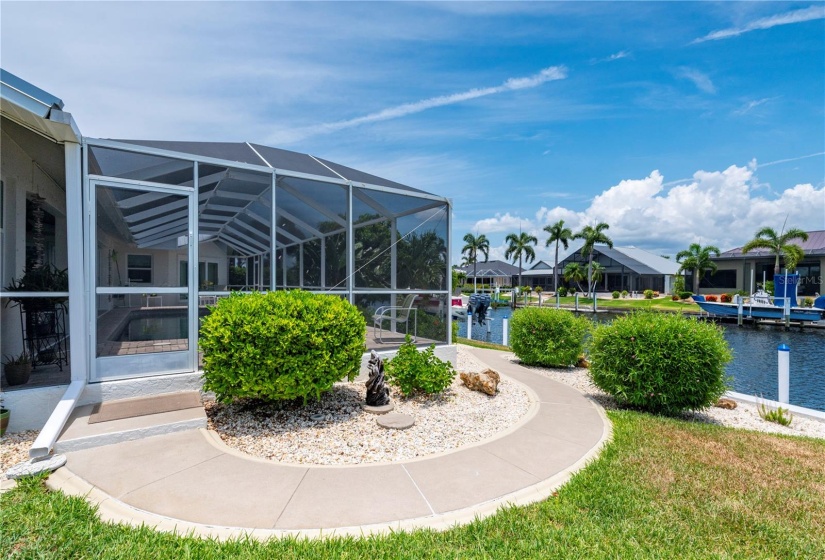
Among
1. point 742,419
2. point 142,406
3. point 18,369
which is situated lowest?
point 742,419

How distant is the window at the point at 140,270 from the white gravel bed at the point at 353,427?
1.75 m

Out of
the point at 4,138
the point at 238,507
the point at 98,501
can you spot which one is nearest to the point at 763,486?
the point at 238,507

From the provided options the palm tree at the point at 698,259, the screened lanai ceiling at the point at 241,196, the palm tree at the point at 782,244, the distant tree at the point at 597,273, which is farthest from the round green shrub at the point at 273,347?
the distant tree at the point at 597,273

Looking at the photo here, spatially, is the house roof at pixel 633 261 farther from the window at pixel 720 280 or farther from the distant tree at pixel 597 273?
the window at pixel 720 280

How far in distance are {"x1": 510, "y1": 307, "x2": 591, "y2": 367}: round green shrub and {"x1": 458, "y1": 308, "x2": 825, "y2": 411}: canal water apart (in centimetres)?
403

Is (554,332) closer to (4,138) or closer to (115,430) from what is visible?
(115,430)

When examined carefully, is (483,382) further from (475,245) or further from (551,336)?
(475,245)

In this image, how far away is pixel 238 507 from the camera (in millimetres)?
2811

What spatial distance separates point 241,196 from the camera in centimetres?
779

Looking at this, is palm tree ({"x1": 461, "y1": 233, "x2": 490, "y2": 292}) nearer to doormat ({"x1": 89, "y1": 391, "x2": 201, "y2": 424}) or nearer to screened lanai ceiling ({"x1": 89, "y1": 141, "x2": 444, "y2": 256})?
screened lanai ceiling ({"x1": 89, "y1": 141, "x2": 444, "y2": 256})

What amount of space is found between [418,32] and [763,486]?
7980 millimetres

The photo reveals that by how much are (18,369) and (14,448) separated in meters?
1.02

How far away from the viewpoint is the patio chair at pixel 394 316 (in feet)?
22.9

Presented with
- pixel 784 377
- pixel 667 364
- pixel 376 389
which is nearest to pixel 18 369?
pixel 376 389
